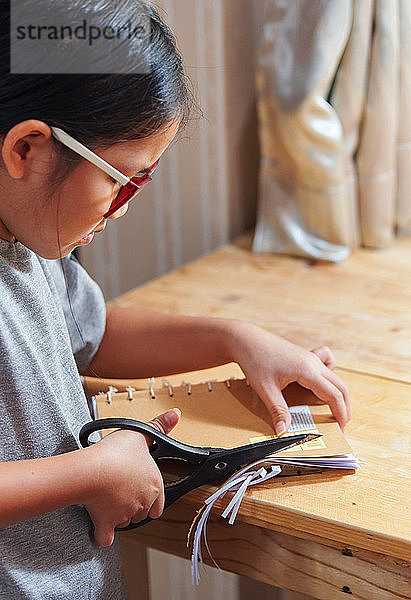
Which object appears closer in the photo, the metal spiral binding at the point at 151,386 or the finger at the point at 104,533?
the finger at the point at 104,533

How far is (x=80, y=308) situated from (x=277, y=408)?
0.25 metres

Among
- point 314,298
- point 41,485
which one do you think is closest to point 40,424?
point 41,485

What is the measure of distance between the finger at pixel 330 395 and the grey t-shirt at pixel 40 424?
24 cm

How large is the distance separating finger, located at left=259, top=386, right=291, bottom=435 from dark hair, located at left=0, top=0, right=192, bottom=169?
305mm

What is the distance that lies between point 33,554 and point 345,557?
0.28m

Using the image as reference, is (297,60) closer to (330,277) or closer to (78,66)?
(330,277)

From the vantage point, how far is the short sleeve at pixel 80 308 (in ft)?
2.94

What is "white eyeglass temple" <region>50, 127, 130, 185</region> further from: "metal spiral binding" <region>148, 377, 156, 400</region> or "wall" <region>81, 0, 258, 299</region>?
"wall" <region>81, 0, 258, 299</region>

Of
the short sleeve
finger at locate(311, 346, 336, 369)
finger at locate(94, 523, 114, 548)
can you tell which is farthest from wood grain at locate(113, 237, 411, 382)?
finger at locate(94, 523, 114, 548)

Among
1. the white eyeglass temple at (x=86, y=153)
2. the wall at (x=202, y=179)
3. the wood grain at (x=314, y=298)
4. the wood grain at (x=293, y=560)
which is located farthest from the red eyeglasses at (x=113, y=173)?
the wall at (x=202, y=179)

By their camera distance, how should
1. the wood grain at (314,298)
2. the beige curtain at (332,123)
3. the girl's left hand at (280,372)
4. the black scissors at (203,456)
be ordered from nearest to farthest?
the black scissors at (203,456) < the girl's left hand at (280,372) < the wood grain at (314,298) < the beige curtain at (332,123)

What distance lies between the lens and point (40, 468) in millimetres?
658

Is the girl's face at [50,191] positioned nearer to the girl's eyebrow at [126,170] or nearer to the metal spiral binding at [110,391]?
the girl's eyebrow at [126,170]

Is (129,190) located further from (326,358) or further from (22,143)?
(326,358)
